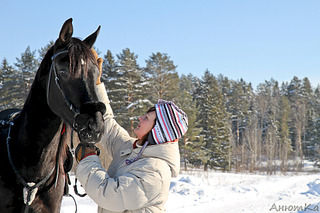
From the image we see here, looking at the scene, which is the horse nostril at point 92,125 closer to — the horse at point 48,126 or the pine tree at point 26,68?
the horse at point 48,126

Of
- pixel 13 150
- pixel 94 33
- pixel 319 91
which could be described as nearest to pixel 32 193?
pixel 13 150

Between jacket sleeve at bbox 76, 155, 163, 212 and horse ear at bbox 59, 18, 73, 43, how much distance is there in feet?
3.17

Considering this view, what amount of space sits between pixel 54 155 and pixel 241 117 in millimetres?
50157

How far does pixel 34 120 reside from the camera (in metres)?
2.29

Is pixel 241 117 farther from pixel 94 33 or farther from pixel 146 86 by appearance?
pixel 94 33

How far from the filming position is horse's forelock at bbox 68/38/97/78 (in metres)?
2.09

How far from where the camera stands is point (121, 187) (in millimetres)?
2014

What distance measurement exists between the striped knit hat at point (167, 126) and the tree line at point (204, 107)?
48.3 ft

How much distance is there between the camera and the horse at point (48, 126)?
2.08 meters

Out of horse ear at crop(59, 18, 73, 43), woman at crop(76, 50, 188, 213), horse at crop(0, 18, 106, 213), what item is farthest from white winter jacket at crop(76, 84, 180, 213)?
horse ear at crop(59, 18, 73, 43)

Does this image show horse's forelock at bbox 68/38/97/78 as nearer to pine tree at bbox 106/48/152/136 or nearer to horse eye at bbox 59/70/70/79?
horse eye at bbox 59/70/70/79

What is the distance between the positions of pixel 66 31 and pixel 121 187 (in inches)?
49.6

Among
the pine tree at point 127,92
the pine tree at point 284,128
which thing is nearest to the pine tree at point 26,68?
the pine tree at point 127,92

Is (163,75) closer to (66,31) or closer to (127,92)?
(127,92)
